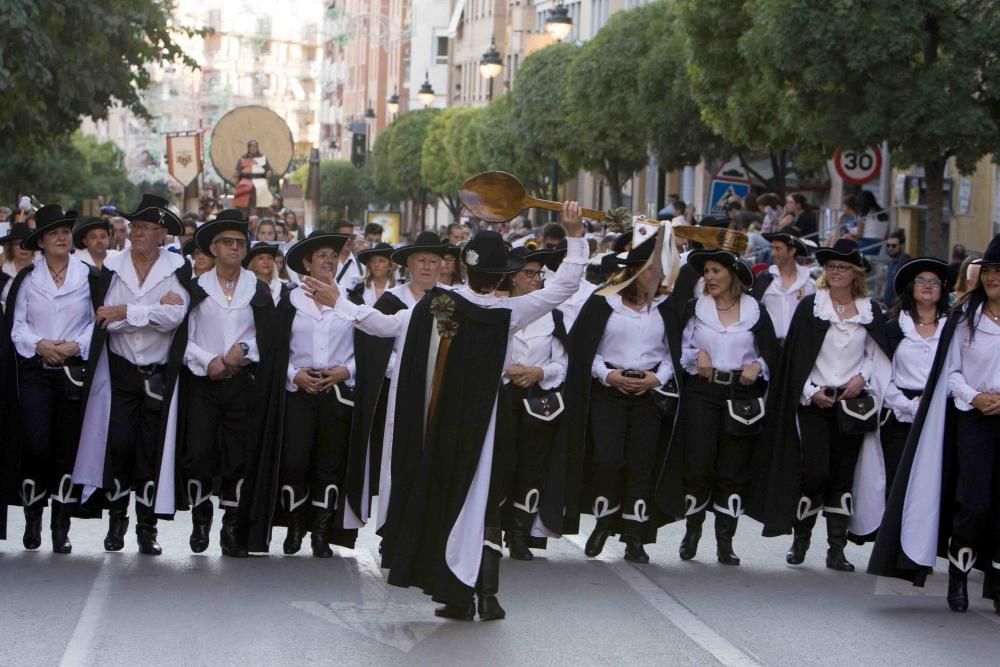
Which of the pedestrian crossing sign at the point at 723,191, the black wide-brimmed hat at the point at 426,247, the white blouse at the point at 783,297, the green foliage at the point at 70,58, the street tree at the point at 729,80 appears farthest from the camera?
the street tree at the point at 729,80

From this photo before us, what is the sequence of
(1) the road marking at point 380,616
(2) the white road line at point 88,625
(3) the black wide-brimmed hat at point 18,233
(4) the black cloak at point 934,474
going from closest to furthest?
(2) the white road line at point 88,625, (1) the road marking at point 380,616, (4) the black cloak at point 934,474, (3) the black wide-brimmed hat at point 18,233

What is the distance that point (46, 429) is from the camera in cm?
1173

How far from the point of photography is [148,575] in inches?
434

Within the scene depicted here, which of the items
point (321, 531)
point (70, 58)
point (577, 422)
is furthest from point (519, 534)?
point (70, 58)

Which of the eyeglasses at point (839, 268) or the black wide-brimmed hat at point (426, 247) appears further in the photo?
the eyeglasses at point (839, 268)

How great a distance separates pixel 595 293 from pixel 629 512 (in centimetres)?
138

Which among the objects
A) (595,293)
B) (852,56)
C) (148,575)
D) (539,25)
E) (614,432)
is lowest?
Answer: (148,575)

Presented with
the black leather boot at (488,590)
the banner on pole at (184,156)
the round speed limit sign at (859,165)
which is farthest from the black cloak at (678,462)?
the banner on pole at (184,156)

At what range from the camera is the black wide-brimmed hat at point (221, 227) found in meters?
11.8

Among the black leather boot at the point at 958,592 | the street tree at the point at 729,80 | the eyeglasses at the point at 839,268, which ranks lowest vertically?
the black leather boot at the point at 958,592

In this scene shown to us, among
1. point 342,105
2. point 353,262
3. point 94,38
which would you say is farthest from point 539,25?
point 342,105

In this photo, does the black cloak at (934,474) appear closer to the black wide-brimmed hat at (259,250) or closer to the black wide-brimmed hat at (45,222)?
the black wide-brimmed hat at (259,250)

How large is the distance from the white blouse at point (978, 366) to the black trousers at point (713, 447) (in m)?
1.70

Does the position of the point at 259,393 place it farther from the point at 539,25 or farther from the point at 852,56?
the point at 539,25
